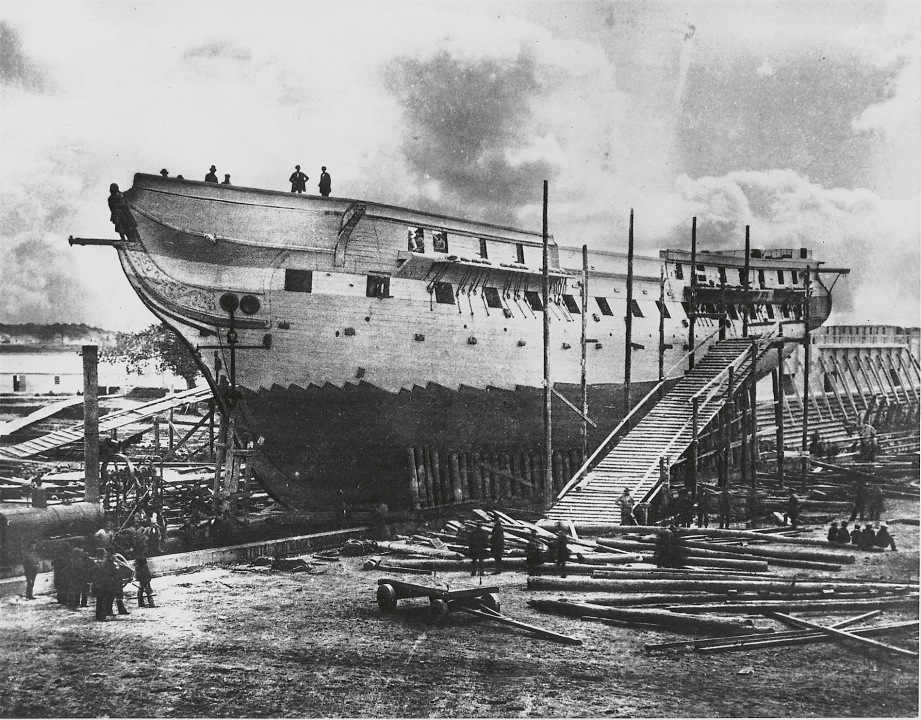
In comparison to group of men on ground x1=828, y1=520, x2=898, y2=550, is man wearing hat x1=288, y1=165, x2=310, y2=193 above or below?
above

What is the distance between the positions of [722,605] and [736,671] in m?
1.21

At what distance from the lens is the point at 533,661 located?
8.41 metres

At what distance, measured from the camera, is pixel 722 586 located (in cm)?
990

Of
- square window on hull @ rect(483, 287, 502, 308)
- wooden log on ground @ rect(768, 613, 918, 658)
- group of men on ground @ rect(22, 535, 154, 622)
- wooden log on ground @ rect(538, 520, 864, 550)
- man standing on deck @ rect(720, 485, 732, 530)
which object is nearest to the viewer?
wooden log on ground @ rect(768, 613, 918, 658)

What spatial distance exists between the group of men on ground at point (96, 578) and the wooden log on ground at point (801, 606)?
6.65m

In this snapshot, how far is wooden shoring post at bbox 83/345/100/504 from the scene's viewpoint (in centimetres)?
1157

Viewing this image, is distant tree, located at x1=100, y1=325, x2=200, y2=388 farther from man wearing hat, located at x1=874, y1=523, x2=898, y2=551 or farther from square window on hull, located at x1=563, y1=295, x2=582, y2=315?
man wearing hat, located at x1=874, y1=523, x2=898, y2=551

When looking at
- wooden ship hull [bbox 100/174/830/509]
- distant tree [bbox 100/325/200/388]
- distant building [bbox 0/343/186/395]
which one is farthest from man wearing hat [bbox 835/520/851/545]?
distant tree [bbox 100/325/200/388]

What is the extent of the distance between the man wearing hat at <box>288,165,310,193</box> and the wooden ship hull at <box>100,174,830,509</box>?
1.13m

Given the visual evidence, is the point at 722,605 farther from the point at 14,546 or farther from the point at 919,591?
the point at 14,546

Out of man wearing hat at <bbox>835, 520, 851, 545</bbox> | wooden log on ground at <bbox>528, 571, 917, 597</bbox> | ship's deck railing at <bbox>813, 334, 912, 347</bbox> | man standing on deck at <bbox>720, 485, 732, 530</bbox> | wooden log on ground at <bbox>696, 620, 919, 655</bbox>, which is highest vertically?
ship's deck railing at <bbox>813, 334, 912, 347</bbox>

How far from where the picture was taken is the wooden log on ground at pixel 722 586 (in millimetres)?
9781

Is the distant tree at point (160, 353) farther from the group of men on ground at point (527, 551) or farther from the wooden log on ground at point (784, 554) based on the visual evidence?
the wooden log on ground at point (784, 554)

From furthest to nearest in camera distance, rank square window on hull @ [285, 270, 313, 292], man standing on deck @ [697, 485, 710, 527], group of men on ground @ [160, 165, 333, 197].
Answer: square window on hull @ [285, 270, 313, 292] → man standing on deck @ [697, 485, 710, 527] → group of men on ground @ [160, 165, 333, 197]
